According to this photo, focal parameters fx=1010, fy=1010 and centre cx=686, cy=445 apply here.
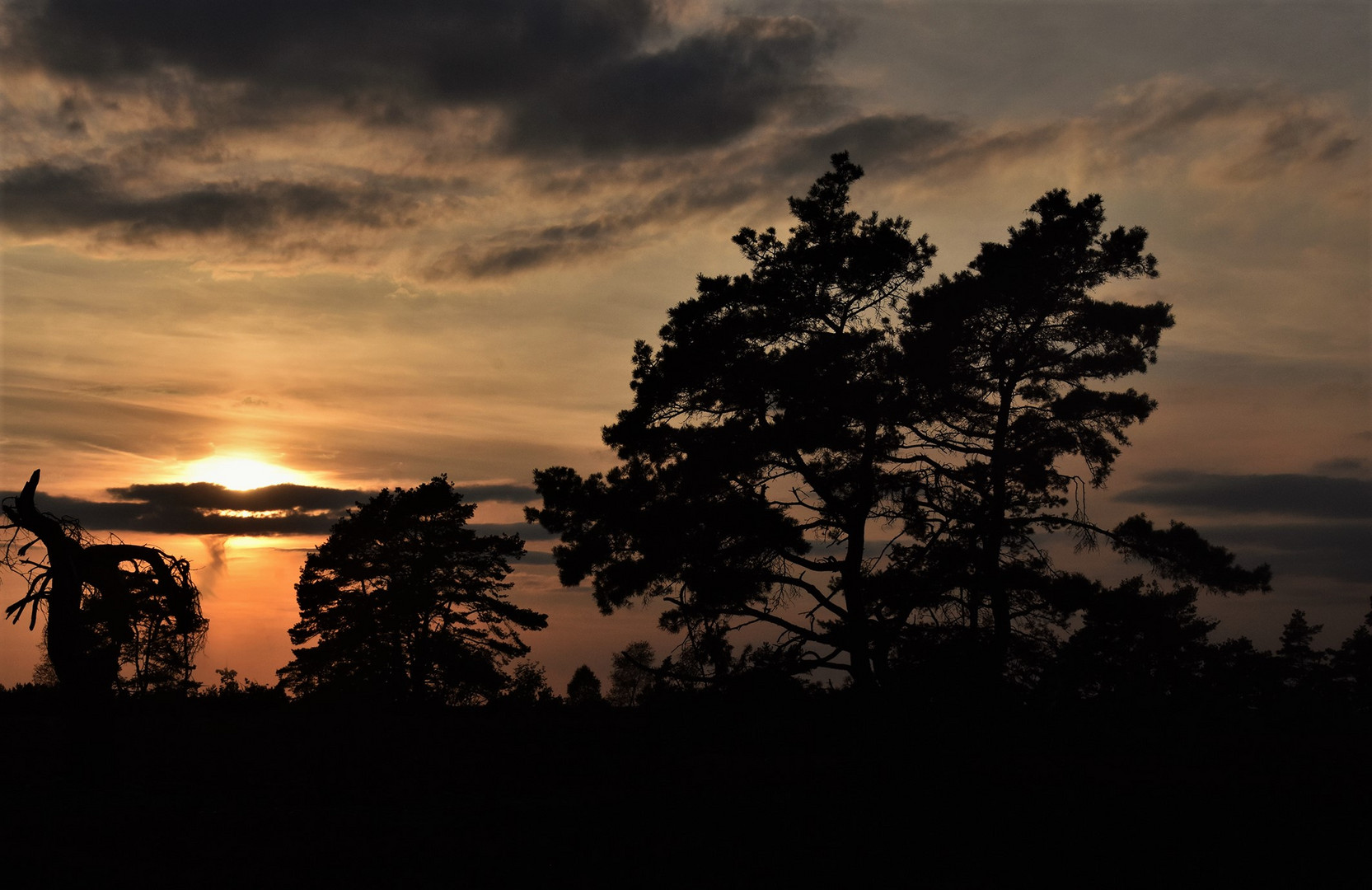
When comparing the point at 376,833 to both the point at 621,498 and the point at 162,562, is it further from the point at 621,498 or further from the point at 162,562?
the point at 621,498

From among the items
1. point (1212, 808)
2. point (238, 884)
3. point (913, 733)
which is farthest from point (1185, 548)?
point (238, 884)

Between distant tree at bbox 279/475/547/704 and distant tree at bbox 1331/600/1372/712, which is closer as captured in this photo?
distant tree at bbox 1331/600/1372/712

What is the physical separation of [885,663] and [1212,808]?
28.5ft

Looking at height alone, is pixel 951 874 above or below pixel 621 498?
below

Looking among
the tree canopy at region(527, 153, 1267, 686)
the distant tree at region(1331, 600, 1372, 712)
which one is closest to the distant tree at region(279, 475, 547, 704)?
the tree canopy at region(527, 153, 1267, 686)

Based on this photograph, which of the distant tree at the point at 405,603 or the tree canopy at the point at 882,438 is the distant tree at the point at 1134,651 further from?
the distant tree at the point at 405,603

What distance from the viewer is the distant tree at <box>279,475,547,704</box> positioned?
3972 cm

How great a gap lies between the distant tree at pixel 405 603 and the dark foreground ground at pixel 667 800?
58.9 feet

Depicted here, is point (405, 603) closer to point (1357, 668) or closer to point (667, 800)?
point (667, 800)

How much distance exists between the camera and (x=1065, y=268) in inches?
969

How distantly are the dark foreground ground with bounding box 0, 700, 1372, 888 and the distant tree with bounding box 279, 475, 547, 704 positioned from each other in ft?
58.9

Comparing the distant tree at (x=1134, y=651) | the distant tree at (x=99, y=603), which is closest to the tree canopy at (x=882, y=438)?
the distant tree at (x=1134, y=651)

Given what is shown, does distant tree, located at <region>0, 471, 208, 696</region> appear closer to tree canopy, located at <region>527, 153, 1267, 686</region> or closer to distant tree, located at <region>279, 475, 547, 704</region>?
tree canopy, located at <region>527, 153, 1267, 686</region>

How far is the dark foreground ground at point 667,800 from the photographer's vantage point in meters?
12.0
